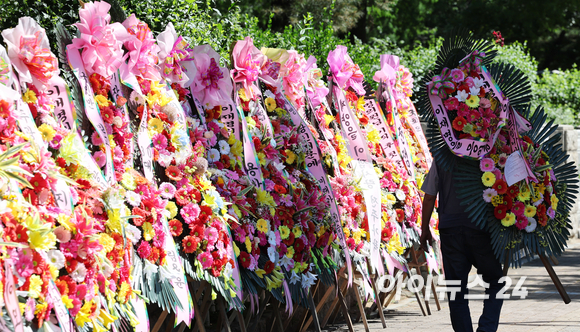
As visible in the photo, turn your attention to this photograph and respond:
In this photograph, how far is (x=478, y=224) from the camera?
4164 mm

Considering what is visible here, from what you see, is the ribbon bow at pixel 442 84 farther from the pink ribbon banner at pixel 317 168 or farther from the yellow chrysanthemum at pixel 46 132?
the yellow chrysanthemum at pixel 46 132

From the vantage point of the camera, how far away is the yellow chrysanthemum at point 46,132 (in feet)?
9.98

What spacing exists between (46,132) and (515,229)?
2871mm

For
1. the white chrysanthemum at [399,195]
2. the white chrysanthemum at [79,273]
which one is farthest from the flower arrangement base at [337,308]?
the white chrysanthemum at [79,273]

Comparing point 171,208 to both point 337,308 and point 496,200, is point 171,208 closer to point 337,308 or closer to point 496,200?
point 496,200

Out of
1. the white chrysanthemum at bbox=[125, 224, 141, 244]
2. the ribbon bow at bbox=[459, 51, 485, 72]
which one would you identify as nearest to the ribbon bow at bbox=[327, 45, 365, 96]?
the ribbon bow at bbox=[459, 51, 485, 72]

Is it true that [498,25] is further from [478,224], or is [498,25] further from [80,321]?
[80,321]

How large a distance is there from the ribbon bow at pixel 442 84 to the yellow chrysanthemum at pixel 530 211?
0.92 metres

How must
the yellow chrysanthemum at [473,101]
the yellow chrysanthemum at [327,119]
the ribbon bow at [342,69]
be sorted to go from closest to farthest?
1. the yellow chrysanthemum at [473,101]
2. the yellow chrysanthemum at [327,119]
3. the ribbon bow at [342,69]

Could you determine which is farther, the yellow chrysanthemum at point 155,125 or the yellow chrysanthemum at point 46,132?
the yellow chrysanthemum at point 155,125

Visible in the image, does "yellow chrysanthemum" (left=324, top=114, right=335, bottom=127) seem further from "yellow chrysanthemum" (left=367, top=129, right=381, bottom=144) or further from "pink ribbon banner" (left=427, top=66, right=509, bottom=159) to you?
"pink ribbon banner" (left=427, top=66, right=509, bottom=159)

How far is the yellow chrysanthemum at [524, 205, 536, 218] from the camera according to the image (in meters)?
4.24

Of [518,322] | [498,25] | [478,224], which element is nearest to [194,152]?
[478,224]

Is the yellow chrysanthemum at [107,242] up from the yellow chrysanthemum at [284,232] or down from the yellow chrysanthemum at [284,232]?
up
